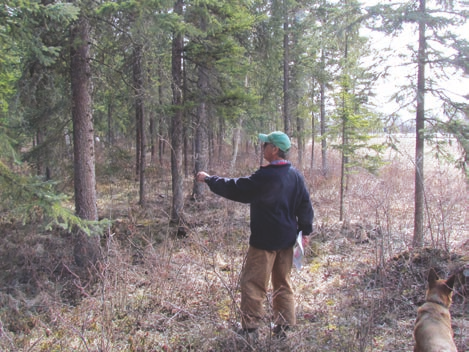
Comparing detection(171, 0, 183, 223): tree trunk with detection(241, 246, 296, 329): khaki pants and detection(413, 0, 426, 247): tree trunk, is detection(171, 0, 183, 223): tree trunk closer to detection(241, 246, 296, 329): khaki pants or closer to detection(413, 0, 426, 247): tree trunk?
detection(413, 0, 426, 247): tree trunk

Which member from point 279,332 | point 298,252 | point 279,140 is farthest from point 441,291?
point 279,140

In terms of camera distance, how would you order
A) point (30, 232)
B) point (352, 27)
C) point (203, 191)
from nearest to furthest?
1. point (352, 27)
2. point (30, 232)
3. point (203, 191)

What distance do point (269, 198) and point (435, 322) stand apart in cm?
184

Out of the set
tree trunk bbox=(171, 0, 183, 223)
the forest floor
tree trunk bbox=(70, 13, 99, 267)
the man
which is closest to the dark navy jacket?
the man

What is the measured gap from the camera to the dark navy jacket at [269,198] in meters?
3.61

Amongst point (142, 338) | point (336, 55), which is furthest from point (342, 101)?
point (336, 55)

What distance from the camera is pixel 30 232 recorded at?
9.39m

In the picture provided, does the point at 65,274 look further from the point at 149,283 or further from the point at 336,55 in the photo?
the point at 336,55

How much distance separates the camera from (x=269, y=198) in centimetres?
360

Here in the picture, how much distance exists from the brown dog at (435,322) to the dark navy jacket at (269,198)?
4.58 feet

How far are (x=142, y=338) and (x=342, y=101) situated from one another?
846 cm

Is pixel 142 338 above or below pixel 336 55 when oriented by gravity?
below

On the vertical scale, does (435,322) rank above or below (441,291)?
below

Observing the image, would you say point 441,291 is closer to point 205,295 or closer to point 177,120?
point 205,295
